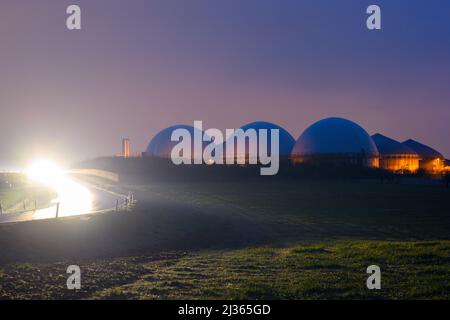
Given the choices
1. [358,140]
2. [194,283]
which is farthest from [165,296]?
[358,140]

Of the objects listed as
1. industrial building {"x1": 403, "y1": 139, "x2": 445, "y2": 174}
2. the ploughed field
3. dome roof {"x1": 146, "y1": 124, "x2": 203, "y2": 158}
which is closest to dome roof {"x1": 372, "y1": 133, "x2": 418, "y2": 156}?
industrial building {"x1": 403, "y1": 139, "x2": 445, "y2": 174}

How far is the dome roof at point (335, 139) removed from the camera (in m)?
82.4

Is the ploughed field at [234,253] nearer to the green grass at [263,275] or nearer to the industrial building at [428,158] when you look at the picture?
the green grass at [263,275]

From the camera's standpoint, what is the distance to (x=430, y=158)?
340 feet

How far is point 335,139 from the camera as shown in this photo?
273 ft

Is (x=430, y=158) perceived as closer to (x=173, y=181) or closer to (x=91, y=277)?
(x=173, y=181)

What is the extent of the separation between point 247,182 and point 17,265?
51.1m

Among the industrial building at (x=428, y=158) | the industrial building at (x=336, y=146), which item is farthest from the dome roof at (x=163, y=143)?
the industrial building at (x=428, y=158)

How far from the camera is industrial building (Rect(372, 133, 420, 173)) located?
92500 mm

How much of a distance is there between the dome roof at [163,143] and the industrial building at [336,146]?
2164 centimetres

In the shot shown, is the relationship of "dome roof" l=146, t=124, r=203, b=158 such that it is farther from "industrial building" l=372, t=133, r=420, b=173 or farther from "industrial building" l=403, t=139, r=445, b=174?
"industrial building" l=403, t=139, r=445, b=174

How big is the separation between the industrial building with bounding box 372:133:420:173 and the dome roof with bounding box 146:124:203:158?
112 feet

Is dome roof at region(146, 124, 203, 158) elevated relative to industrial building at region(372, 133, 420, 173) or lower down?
elevated

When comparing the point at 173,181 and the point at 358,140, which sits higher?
the point at 358,140
